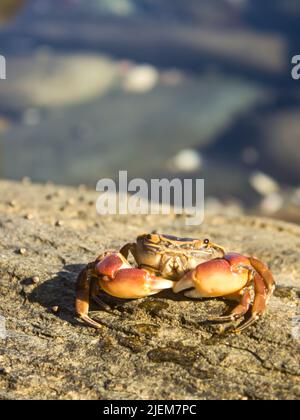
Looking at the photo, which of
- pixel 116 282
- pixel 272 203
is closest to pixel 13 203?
pixel 116 282

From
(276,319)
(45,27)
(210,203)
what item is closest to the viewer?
(276,319)

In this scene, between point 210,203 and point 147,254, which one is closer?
point 147,254

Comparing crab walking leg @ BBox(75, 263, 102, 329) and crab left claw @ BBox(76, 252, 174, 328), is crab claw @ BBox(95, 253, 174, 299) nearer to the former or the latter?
crab left claw @ BBox(76, 252, 174, 328)

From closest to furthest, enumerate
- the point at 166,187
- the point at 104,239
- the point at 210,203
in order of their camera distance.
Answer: the point at 104,239, the point at 166,187, the point at 210,203

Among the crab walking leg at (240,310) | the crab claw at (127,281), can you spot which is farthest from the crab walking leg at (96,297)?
the crab walking leg at (240,310)

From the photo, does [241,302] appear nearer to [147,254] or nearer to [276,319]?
[276,319]

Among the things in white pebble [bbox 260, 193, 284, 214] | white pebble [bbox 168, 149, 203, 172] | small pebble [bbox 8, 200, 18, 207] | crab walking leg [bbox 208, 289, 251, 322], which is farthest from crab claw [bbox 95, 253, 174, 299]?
white pebble [bbox 168, 149, 203, 172]
